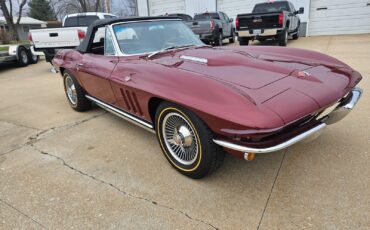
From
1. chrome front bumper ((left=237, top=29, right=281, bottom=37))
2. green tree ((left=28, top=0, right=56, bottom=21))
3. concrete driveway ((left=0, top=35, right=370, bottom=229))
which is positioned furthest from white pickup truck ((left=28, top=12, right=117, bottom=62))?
green tree ((left=28, top=0, right=56, bottom=21))

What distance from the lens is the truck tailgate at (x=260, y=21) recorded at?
35.2 ft

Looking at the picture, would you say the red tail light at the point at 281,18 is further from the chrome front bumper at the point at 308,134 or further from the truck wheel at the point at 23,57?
the truck wheel at the point at 23,57

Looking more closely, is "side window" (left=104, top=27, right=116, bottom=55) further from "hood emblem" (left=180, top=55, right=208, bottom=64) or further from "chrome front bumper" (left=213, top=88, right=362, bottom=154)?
"chrome front bumper" (left=213, top=88, right=362, bottom=154)

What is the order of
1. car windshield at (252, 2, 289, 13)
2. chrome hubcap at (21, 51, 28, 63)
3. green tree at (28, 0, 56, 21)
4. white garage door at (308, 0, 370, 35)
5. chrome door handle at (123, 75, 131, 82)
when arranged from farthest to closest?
green tree at (28, 0, 56, 21)
white garage door at (308, 0, 370, 35)
car windshield at (252, 2, 289, 13)
chrome hubcap at (21, 51, 28, 63)
chrome door handle at (123, 75, 131, 82)

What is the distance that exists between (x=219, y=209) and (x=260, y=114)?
87 centimetres

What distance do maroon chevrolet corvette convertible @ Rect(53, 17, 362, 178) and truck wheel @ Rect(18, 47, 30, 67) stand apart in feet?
28.5

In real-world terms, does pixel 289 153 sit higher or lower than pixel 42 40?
lower

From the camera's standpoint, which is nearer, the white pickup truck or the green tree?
the white pickup truck

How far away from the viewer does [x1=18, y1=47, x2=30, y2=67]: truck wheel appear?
37.2 ft

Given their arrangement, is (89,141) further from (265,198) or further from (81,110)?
(265,198)

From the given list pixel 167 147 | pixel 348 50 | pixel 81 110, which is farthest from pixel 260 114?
pixel 348 50

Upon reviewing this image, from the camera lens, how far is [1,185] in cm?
297

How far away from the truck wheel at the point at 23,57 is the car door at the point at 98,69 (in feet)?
27.1


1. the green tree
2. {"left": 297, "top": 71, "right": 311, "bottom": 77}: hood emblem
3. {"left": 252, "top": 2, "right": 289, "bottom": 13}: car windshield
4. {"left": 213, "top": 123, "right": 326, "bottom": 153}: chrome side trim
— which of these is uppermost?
the green tree
